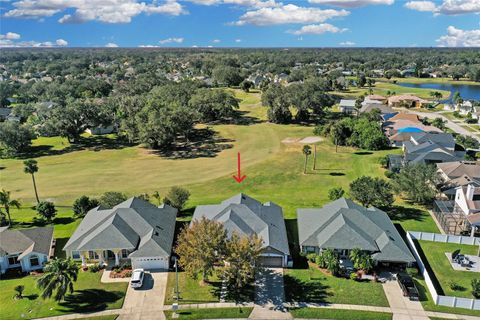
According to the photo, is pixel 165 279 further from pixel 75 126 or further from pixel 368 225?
pixel 75 126

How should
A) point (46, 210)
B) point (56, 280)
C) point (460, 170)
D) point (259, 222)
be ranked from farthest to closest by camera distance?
1. point (460, 170)
2. point (46, 210)
3. point (259, 222)
4. point (56, 280)

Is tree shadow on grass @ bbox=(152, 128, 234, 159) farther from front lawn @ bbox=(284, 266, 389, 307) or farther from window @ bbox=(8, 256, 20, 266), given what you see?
front lawn @ bbox=(284, 266, 389, 307)

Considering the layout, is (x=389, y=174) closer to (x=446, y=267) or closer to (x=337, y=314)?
(x=446, y=267)

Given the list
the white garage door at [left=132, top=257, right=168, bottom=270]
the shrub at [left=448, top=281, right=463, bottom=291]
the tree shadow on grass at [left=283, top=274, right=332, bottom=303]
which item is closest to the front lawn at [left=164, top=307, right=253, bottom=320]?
the tree shadow on grass at [left=283, top=274, right=332, bottom=303]

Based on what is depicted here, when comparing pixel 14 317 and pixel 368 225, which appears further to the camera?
pixel 368 225

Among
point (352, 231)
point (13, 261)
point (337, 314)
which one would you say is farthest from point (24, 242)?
point (352, 231)

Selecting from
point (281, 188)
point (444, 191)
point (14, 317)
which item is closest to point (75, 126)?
point (281, 188)

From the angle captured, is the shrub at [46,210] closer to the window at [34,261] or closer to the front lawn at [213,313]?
the window at [34,261]
